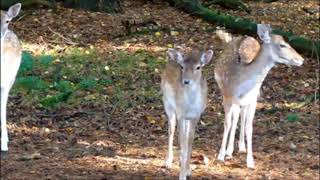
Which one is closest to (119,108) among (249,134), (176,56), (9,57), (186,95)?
(249,134)

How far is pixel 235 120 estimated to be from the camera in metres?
7.84

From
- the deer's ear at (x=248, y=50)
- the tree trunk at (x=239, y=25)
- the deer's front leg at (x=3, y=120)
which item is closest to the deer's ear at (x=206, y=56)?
the deer's ear at (x=248, y=50)

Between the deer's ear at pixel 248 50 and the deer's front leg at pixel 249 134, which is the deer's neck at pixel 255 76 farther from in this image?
the deer's ear at pixel 248 50

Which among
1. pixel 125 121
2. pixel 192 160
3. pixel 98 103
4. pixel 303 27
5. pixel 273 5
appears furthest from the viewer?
pixel 273 5

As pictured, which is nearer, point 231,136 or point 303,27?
point 231,136

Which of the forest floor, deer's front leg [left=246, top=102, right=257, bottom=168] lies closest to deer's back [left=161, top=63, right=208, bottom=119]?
the forest floor

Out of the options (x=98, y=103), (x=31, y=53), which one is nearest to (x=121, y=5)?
(x=31, y=53)

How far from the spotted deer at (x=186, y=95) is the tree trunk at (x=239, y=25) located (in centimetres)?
519

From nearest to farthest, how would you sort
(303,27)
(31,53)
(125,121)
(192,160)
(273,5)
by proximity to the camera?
(192,160) < (125,121) < (31,53) < (303,27) < (273,5)

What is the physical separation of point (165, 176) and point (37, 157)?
125 centimetres

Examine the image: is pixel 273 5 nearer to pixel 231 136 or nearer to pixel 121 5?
pixel 121 5

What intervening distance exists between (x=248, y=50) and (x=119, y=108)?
6.37ft

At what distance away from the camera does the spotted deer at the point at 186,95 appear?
22.3 ft

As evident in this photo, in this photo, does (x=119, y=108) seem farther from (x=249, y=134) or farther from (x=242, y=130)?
(x=249, y=134)
